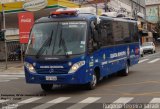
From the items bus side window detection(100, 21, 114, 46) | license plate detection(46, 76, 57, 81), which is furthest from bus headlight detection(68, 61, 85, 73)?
bus side window detection(100, 21, 114, 46)

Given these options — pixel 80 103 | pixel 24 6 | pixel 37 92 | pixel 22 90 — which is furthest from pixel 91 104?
pixel 24 6

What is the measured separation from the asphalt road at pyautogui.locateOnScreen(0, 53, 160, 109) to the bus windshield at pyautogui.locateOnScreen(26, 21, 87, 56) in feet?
4.87

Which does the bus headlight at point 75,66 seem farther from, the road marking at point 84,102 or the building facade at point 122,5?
the building facade at point 122,5

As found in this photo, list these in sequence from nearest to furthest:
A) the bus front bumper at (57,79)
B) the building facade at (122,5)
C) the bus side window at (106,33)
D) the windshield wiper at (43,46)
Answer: the bus front bumper at (57,79) < the windshield wiper at (43,46) < the bus side window at (106,33) < the building facade at (122,5)

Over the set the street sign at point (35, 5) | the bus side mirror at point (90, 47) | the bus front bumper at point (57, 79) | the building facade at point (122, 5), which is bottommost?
the bus front bumper at point (57, 79)

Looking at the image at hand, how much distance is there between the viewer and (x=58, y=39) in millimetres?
15148

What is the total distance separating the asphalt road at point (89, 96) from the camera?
12.3m

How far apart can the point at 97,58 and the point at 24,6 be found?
23001 mm

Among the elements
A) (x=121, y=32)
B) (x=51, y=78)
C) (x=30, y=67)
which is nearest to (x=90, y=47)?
(x=51, y=78)

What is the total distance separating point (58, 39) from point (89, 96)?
233cm

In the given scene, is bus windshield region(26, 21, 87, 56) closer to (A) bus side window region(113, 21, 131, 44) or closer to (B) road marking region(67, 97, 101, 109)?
(B) road marking region(67, 97, 101, 109)

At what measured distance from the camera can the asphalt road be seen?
1226 cm

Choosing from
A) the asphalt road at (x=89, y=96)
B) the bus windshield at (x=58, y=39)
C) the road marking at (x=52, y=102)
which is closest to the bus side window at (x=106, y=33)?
the asphalt road at (x=89, y=96)

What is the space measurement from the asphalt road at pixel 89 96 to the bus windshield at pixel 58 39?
148cm
